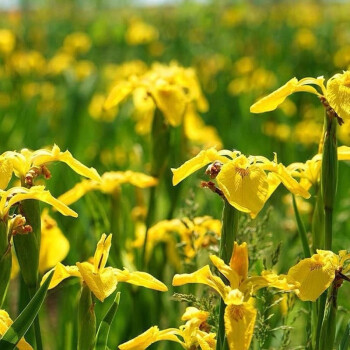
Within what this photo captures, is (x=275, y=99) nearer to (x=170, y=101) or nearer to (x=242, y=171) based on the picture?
(x=242, y=171)

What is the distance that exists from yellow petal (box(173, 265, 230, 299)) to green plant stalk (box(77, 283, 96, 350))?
119mm

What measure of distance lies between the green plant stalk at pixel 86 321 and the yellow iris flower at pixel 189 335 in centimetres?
4

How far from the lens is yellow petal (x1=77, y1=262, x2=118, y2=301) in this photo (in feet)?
2.87

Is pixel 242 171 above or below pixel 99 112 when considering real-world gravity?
above

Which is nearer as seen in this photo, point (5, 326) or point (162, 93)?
point (5, 326)

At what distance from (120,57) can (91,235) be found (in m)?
5.07

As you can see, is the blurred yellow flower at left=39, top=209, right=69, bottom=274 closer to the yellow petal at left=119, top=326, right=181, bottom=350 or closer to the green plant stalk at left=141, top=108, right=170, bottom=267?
the green plant stalk at left=141, top=108, right=170, bottom=267

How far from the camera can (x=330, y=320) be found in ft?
3.07

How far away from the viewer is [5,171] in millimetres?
927

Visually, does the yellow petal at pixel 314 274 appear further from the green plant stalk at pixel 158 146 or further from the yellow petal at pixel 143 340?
the green plant stalk at pixel 158 146

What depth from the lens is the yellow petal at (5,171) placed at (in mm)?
922

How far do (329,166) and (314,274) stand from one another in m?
0.19

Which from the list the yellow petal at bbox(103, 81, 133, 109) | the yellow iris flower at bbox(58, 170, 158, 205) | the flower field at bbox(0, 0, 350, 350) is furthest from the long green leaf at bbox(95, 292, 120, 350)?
the yellow petal at bbox(103, 81, 133, 109)

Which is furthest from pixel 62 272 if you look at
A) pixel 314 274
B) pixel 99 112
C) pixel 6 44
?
pixel 6 44
